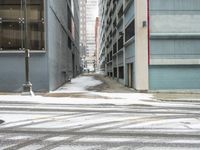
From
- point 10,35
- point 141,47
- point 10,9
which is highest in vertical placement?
point 10,9

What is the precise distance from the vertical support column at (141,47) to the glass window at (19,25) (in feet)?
21.5

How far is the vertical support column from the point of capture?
91.5 ft

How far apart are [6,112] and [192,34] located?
17.5m

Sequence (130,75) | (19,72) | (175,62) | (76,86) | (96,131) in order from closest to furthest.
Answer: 1. (96,131)
2. (19,72)
3. (175,62)
4. (130,75)
5. (76,86)

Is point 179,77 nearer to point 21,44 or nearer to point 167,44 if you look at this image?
point 167,44

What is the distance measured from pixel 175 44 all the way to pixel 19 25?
428 inches

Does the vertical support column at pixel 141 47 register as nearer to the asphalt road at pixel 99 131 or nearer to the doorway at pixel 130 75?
the doorway at pixel 130 75

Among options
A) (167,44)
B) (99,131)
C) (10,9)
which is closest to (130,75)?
(167,44)

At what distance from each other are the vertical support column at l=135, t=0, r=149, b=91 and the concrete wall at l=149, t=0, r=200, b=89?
18.8 inches

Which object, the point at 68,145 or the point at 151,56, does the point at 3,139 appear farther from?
the point at 151,56

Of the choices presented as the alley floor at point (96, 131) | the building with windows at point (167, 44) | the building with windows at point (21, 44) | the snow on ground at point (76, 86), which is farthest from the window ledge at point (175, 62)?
the alley floor at point (96, 131)

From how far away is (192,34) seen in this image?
92.8ft

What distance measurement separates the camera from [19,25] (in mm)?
27250

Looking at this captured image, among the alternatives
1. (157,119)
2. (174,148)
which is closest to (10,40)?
(157,119)
